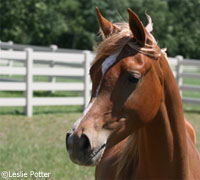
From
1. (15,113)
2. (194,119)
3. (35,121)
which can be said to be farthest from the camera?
(194,119)

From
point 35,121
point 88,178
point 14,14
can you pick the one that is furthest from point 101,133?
point 14,14

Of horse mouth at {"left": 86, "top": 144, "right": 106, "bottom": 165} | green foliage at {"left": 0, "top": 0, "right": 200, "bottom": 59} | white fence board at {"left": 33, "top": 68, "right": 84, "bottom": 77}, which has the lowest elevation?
horse mouth at {"left": 86, "top": 144, "right": 106, "bottom": 165}

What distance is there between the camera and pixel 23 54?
9.81 m

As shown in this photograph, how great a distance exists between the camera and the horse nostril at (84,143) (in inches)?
81.0

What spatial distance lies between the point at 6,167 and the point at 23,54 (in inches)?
194

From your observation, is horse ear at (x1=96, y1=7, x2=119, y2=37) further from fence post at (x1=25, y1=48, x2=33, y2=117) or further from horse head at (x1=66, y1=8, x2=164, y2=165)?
fence post at (x1=25, y1=48, x2=33, y2=117)

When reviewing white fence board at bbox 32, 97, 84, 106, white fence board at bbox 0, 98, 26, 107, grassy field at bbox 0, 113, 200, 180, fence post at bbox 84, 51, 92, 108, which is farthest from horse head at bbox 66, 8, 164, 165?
fence post at bbox 84, 51, 92, 108

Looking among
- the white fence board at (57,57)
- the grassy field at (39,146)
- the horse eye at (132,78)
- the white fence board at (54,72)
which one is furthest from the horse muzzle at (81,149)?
the white fence board at (57,57)

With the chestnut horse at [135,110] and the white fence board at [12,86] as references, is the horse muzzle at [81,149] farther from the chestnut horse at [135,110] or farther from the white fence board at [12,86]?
the white fence board at [12,86]

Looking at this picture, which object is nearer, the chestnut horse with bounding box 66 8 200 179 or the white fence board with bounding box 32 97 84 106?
the chestnut horse with bounding box 66 8 200 179

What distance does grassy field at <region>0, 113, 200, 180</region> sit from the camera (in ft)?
17.6

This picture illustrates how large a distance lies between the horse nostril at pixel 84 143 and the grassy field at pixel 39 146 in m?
3.12

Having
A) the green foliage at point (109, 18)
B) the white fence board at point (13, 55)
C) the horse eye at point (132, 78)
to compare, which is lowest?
the horse eye at point (132, 78)

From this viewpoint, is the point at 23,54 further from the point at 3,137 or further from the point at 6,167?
the point at 6,167
